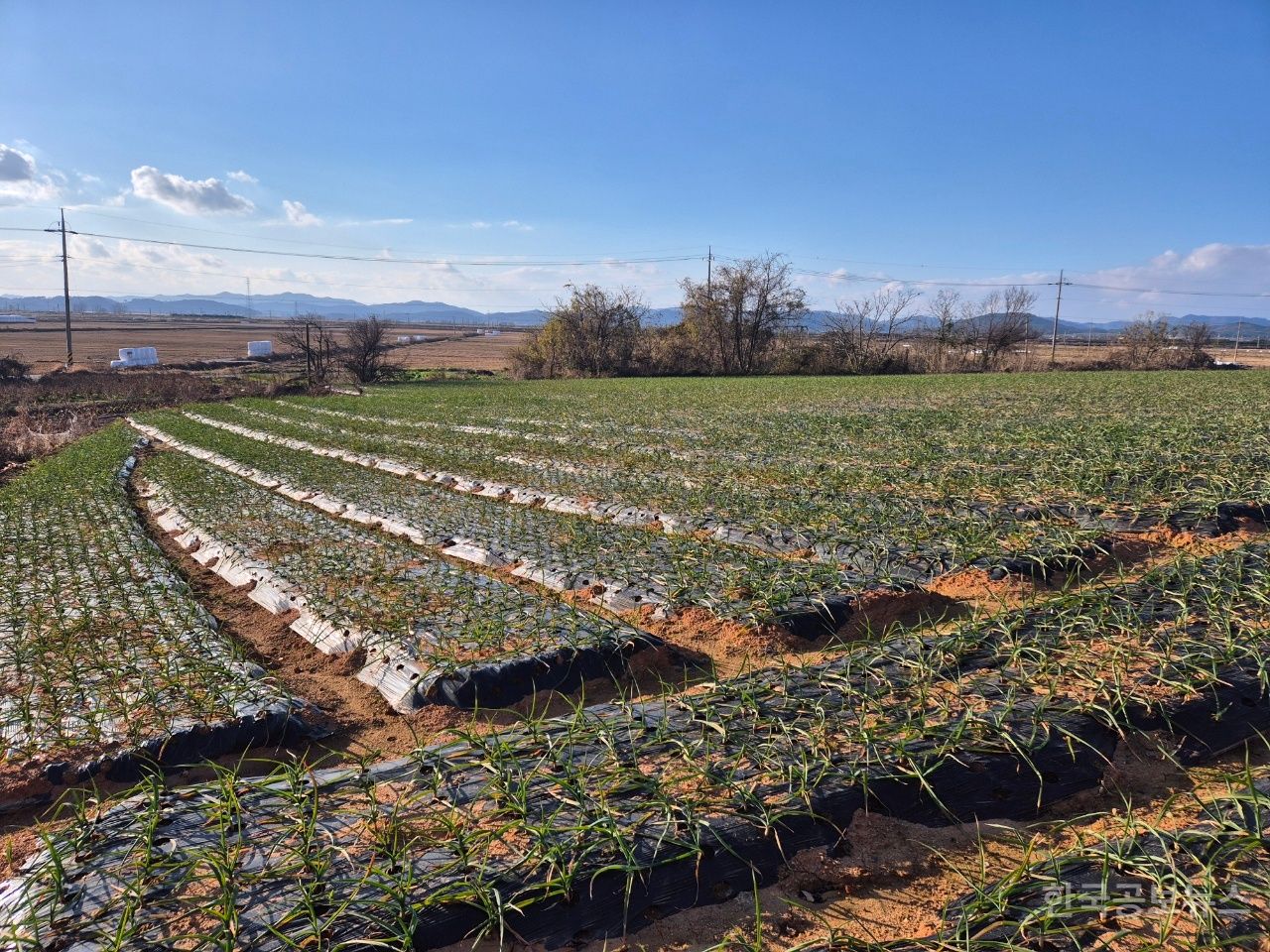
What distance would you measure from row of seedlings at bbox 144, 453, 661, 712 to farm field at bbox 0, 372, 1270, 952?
1.3 inches

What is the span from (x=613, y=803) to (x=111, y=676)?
369 cm

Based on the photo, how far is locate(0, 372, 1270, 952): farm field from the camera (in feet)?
8.18

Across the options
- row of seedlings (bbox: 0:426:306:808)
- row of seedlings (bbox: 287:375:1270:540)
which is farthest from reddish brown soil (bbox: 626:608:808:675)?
row of seedlings (bbox: 287:375:1270:540)

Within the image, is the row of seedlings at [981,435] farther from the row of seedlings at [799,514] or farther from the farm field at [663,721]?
the row of seedlings at [799,514]

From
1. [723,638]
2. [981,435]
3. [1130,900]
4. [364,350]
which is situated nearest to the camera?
[1130,900]

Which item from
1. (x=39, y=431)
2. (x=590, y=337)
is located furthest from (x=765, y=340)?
(x=39, y=431)

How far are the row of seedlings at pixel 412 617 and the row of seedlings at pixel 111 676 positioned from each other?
2.06ft

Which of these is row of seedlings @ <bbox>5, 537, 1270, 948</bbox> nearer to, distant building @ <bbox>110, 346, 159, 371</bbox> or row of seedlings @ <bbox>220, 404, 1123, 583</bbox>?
row of seedlings @ <bbox>220, 404, 1123, 583</bbox>

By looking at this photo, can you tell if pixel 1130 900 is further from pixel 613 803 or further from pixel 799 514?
pixel 799 514

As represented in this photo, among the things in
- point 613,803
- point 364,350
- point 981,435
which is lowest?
point 613,803

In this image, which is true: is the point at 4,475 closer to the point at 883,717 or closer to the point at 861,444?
the point at 861,444

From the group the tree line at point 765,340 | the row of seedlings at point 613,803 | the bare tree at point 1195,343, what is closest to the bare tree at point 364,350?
the tree line at point 765,340

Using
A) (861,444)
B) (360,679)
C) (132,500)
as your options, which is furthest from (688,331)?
(360,679)

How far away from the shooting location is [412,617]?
5445mm
